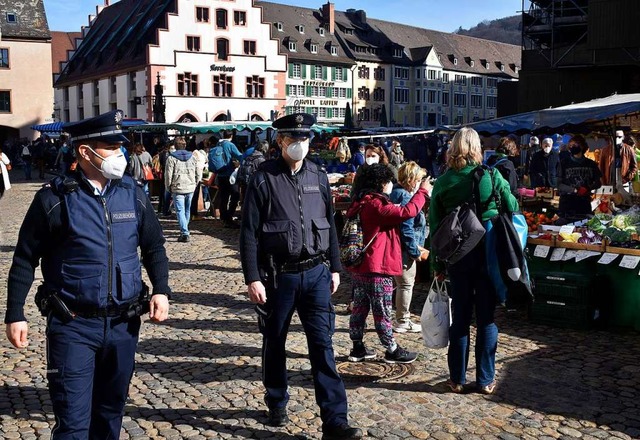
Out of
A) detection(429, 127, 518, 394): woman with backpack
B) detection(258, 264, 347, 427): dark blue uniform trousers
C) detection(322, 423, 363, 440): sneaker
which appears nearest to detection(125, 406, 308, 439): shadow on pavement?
detection(322, 423, 363, 440): sneaker

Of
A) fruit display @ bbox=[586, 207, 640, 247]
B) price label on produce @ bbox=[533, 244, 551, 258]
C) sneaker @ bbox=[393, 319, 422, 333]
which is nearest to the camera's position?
sneaker @ bbox=[393, 319, 422, 333]

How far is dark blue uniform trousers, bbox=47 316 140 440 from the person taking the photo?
3.46m

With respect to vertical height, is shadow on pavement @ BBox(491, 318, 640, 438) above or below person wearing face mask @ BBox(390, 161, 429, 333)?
below

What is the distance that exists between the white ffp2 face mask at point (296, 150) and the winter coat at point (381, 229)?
1554 millimetres

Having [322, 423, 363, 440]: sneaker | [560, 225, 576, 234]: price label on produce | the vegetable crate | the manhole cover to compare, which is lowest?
the manhole cover

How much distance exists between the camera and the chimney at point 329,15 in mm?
73562

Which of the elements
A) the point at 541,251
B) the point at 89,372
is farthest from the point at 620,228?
the point at 89,372

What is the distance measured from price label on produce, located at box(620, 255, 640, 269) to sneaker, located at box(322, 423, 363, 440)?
12.7 feet

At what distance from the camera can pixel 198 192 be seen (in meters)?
18.1

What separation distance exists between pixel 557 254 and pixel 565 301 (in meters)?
0.58

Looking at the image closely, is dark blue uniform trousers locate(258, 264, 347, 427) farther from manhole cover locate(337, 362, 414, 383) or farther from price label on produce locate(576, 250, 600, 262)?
price label on produce locate(576, 250, 600, 262)

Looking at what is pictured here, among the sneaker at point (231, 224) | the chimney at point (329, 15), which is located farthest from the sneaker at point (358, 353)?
the chimney at point (329, 15)

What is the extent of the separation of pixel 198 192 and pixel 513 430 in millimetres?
13976

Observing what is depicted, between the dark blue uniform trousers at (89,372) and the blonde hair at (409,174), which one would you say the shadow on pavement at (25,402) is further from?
the blonde hair at (409,174)
